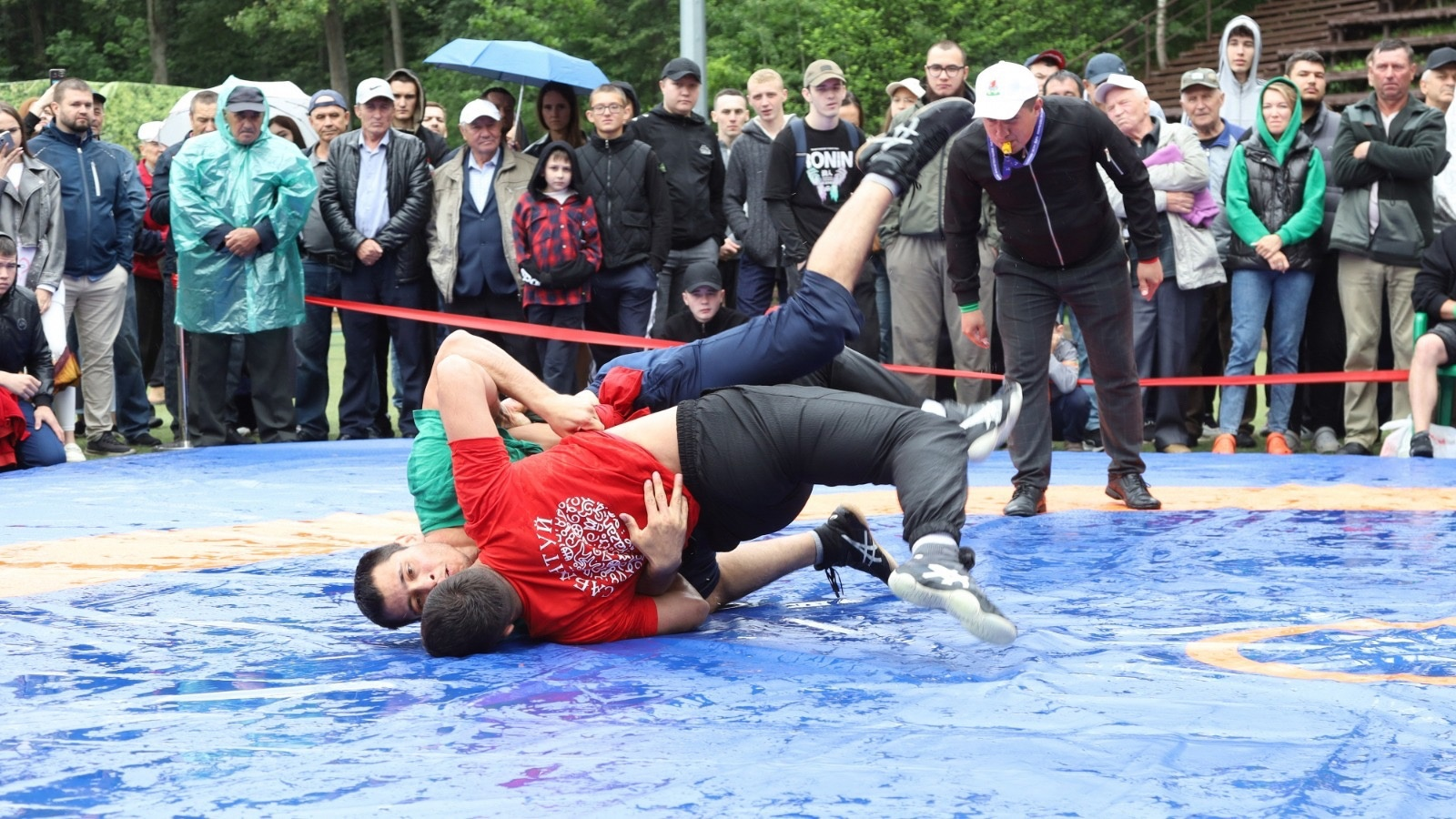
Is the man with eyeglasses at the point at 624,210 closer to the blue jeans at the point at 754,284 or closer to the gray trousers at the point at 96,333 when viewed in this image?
the blue jeans at the point at 754,284

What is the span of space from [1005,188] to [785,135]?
344 centimetres

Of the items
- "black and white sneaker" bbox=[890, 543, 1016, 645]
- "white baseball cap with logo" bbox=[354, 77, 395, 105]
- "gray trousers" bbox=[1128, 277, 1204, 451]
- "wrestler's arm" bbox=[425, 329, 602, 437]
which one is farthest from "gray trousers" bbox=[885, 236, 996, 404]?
"black and white sneaker" bbox=[890, 543, 1016, 645]

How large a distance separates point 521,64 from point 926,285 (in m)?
3.64

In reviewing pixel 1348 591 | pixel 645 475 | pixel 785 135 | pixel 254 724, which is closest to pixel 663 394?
pixel 645 475

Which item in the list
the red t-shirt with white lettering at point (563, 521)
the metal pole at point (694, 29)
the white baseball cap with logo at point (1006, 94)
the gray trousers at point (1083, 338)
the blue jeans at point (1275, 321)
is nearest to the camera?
the red t-shirt with white lettering at point (563, 521)

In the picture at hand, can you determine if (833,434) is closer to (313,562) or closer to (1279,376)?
(313,562)

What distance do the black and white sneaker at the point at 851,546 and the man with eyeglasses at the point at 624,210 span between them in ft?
16.3

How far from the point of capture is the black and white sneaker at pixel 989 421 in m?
5.30

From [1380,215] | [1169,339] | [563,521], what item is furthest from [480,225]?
[563,521]

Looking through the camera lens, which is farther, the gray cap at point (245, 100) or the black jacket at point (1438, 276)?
the gray cap at point (245, 100)

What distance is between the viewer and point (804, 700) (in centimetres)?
384

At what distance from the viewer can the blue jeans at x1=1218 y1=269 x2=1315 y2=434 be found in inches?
377

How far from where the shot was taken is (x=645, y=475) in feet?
14.5

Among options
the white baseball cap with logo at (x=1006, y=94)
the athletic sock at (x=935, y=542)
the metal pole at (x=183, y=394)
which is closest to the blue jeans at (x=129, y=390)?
the metal pole at (x=183, y=394)
